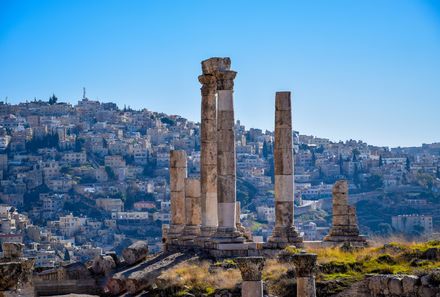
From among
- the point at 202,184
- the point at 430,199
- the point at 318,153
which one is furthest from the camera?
the point at 318,153

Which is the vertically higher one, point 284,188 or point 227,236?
point 284,188

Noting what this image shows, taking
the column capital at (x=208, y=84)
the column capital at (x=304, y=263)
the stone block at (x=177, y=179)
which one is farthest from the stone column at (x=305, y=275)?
the stone block at (x=177, y=179)

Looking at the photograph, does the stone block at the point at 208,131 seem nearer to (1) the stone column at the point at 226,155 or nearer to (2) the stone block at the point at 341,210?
(1) the stone column at the point at 226,155

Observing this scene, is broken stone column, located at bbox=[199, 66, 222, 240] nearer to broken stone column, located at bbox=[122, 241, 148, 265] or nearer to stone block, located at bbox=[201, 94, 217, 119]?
stone block, located at bbox=[201, 94, 217, 119]

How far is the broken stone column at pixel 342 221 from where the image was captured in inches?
1614

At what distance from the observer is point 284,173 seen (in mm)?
39406

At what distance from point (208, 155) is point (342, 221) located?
4675mm

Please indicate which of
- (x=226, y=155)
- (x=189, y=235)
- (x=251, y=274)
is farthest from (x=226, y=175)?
(x=251, y=274)

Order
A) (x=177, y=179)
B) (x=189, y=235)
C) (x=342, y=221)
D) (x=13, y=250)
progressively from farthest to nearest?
(x=177, y=179), (x=189, y=235), (x=342, y=221), (x=13, y=250)

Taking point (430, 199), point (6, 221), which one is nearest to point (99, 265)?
point (6, 221)

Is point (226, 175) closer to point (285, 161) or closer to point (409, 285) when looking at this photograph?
point (285, 161)

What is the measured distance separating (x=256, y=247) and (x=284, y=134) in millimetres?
3530

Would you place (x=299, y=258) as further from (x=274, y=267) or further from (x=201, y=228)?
(x=201, y=228)

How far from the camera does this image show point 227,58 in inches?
1574
